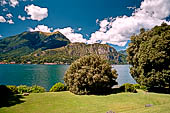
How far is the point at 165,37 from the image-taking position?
1842 cm

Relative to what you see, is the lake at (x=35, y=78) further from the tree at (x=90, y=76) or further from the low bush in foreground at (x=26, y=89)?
the tree at (x=90, y=76)

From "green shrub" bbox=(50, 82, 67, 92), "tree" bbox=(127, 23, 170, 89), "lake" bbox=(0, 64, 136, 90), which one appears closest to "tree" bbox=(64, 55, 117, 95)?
"green shrub" bbox=(50, 82, 67, 92)

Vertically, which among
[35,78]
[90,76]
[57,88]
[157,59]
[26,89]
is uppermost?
[157,59]

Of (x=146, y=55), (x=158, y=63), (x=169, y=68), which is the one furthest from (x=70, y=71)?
(x=169, y=68)

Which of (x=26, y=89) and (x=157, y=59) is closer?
(x=157, y=59)

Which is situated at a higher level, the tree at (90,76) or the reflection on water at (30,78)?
the tree at (90,76)

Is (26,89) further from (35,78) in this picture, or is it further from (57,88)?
(35,78)

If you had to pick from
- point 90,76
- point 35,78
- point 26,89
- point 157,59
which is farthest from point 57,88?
point 35,78

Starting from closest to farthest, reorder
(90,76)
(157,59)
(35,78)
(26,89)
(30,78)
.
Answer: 1. (157,59)
2. (90,76)
3. (26,89)
4. (30,78)
5. (35,78)

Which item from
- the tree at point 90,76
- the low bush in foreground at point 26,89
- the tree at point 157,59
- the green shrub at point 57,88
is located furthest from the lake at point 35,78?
the tree at point 157,59

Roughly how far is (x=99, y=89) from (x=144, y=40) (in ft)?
38.3

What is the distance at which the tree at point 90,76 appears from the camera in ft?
62.3

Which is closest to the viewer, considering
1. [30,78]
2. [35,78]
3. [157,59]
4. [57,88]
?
[157,59]

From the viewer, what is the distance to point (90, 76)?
1881 centimetres
